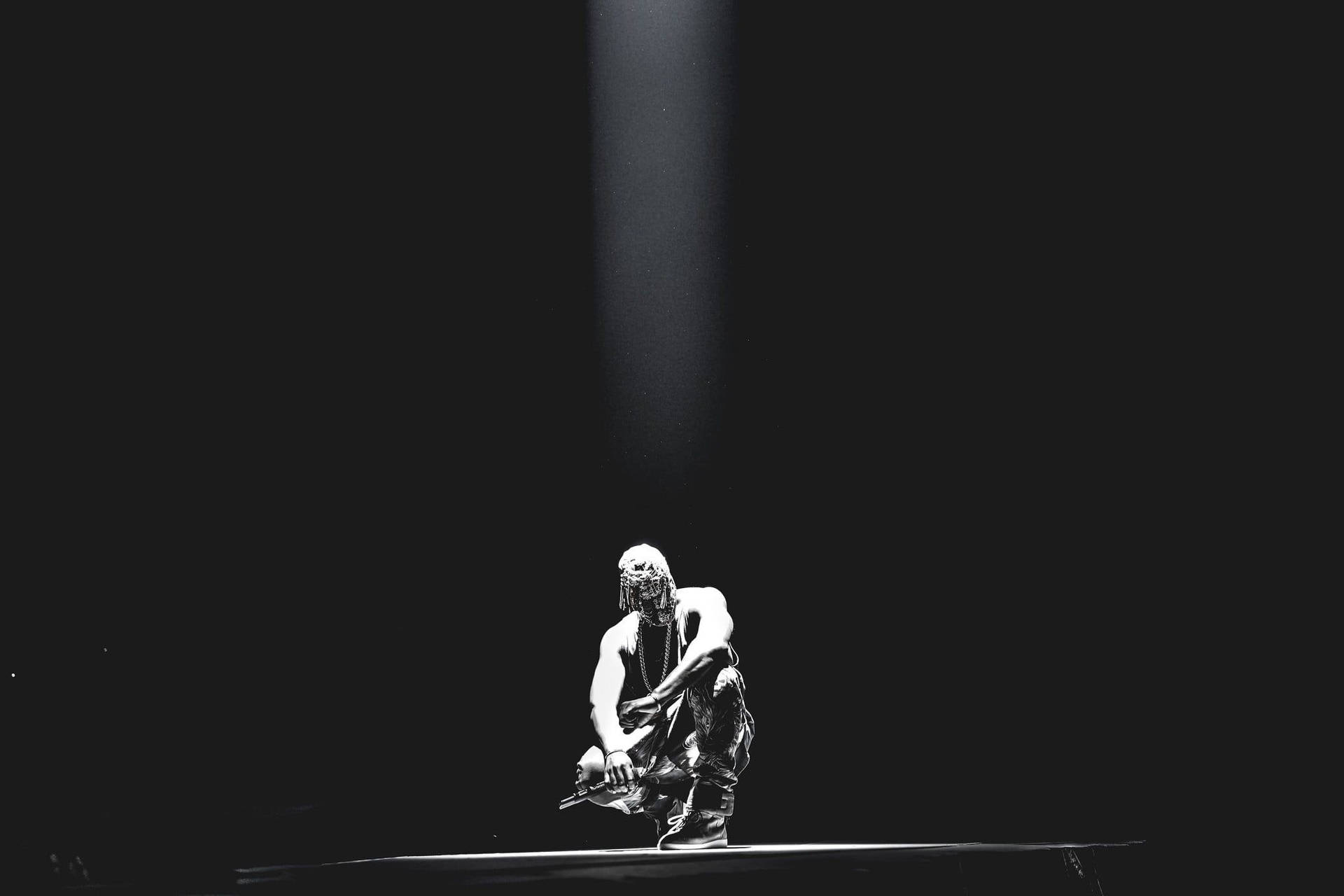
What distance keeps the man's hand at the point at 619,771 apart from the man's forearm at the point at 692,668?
0.15 m

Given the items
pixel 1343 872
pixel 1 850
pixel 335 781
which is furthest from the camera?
pixel 335 781

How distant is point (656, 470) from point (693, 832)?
117cm

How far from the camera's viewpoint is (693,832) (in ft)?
10.0

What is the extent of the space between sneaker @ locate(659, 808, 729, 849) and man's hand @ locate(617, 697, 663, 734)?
9.2 inches

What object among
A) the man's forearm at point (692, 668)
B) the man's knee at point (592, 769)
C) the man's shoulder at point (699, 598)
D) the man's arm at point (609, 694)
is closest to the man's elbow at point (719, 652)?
the man's forearm at point (692, 668)

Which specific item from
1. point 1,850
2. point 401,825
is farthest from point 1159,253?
point 1,850

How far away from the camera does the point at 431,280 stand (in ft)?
13.0

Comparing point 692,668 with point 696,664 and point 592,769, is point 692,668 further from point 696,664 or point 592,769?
point 592,769

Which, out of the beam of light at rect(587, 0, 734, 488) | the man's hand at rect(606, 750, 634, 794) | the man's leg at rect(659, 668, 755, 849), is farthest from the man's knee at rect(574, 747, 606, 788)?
the beam of light at rect(587, 0, 734, 488)

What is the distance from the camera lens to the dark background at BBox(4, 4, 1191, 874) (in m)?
3.83

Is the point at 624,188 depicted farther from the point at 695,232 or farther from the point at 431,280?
the point at 431,280

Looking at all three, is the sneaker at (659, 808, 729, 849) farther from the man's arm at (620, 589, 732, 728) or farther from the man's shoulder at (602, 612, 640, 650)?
the man's shoulder at (602, 612, 640, 650)

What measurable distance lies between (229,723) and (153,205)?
139 centimetres

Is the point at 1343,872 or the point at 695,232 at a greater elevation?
the point at 695,232
